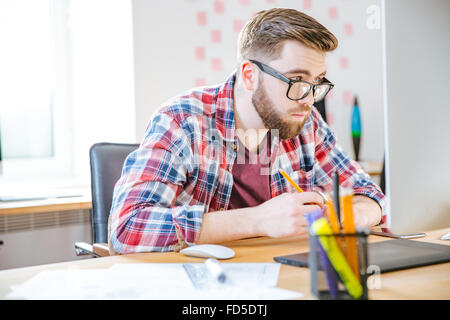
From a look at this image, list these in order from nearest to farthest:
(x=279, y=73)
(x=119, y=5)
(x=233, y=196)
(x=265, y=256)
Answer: (x=265, y=256) → (x=279, y=73) → (x=233, y=196) → (x=119, y=5)

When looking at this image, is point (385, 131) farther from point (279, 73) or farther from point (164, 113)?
point (164, 113)

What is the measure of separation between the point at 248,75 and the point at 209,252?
1.89 feet

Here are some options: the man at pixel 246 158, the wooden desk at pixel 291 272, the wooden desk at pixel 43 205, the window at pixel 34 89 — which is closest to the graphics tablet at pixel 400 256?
the wooden desk at pixel 291 272

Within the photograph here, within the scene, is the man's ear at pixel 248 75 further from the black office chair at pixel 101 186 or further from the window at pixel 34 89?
the window at pixel 34 89

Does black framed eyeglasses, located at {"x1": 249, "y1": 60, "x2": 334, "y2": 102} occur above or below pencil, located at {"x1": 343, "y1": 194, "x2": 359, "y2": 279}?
above

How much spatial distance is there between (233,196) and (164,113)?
28 centimetres

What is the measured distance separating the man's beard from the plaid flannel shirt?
0.21ft

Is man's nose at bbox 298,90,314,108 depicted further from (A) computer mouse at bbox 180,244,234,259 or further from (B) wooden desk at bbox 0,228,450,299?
(A) computer mouse at bbox 180,244,234,259

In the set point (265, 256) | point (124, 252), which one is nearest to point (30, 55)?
point (124, 252)

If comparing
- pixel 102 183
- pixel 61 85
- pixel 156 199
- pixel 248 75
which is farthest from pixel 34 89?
pixel 156 199

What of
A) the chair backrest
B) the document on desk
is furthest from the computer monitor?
the chair backrest

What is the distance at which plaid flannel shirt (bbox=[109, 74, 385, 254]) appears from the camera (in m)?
1.10

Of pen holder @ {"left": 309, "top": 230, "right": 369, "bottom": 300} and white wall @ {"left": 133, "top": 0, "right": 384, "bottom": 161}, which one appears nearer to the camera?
pen holder @ {"left": 309, "top": 230, "right": 369, "bottom": 300}
